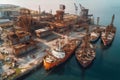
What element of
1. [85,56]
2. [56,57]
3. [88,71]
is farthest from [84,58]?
[56,57]

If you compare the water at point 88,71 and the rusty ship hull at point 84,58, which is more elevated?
the rusty ship hull at point 84,58

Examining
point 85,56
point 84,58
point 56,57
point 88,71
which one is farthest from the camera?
point 85,56

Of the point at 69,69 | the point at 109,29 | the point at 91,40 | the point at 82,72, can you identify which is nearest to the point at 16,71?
the point at 69,69

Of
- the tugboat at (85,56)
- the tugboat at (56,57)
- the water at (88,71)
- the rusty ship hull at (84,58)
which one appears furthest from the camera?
the tugboat at (85,56)

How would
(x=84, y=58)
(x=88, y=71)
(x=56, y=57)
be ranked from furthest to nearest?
(x=84, y=58) → (x=56, y=57) → (x=88, y=71)

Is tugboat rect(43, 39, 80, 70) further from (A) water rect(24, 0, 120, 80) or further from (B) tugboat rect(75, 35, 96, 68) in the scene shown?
(B) tugboat rect(75, 35, 96, 68)

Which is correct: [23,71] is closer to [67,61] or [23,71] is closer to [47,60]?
[47,60]

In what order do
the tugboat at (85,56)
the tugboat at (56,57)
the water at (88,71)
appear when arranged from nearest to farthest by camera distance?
1. the water at (88,71)
2. the tugboat at (56,57)
3. the tugboat at (85,56)

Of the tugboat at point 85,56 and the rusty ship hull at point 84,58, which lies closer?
the rusty ship hull at point 84,58

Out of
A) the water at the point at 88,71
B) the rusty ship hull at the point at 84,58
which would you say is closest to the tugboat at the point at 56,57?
the water at the point at 88,71

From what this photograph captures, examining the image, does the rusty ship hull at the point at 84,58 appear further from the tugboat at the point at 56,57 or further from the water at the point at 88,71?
the tugboat at the point at 56,57

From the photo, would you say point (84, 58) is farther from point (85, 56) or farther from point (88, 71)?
point (88, 71)

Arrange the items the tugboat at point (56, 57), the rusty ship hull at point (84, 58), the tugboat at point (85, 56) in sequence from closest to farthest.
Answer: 1. the tugboat at point (56, 57)
2. the rusty ship hull at point (84, 58)
3. the tugboat at point (85, 56)
